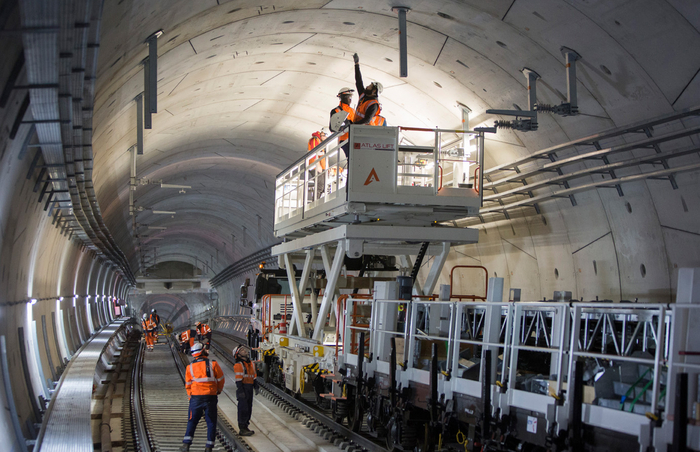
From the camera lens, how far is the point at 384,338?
28.4 feet

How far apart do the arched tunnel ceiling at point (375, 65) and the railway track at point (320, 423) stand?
582cm

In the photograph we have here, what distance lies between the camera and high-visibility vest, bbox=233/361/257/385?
34.0 feet

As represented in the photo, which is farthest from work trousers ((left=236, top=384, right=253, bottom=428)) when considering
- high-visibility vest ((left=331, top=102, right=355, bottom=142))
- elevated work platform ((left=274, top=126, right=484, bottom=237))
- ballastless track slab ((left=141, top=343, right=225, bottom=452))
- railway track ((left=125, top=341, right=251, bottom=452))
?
high-visibility vest ((left=331, top=102, right=355, bottom=142))

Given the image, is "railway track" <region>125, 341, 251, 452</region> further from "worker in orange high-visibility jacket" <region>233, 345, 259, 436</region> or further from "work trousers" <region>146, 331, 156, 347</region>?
"work trousers" <region>146, 331, 156, 347</region>

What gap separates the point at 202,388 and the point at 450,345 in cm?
357

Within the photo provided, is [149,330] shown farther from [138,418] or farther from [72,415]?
[72,415]

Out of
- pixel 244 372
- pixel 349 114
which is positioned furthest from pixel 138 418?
pixel 349 114

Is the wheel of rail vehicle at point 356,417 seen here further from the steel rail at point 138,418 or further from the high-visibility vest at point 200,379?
the steel rail at point 138,418

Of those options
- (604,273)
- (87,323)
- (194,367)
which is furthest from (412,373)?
(87,323)

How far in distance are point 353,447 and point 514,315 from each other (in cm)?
426

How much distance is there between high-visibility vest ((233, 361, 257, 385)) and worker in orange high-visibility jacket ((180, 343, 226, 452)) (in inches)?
61.1

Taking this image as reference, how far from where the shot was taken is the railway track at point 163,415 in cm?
988

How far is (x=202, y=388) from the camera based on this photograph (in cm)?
856

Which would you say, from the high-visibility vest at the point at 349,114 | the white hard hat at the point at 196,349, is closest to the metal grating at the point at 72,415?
the white hard hat at the point at 196,349
